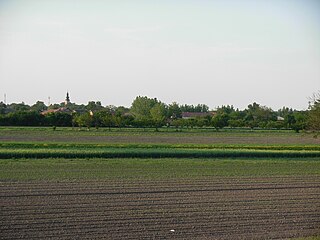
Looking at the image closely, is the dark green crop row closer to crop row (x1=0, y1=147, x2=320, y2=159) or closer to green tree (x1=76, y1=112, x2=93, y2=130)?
crop row (x1=0, y1=147, x2=320, y2=159)

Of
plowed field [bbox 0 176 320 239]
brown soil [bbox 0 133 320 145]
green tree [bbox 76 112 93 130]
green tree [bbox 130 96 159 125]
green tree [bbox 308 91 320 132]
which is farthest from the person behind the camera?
green tree [bbox 130 96 159 125]

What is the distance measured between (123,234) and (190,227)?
1816mm

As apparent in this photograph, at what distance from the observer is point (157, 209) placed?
45.9ft

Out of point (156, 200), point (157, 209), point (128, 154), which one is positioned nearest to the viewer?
point (157, 209)

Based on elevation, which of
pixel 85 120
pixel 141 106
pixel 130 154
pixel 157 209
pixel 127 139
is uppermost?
pixel 141 106

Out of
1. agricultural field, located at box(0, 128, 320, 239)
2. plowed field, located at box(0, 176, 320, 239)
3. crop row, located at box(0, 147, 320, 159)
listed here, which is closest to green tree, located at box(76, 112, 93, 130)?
crop row, located at box(0, 147, 320, 159)

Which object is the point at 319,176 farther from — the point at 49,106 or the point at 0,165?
the point at 49,106

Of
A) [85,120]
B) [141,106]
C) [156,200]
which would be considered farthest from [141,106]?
[156,200]

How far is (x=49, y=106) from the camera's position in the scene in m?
145

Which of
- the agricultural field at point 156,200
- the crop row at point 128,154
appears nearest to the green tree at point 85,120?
the crop row at point 128,154

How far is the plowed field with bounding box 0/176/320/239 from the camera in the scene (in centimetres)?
1130

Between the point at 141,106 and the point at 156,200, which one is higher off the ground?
the point at 141,106

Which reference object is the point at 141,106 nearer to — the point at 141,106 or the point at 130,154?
the point at 141,106

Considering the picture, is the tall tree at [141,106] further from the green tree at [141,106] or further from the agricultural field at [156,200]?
the agricultural field at [156,200]
